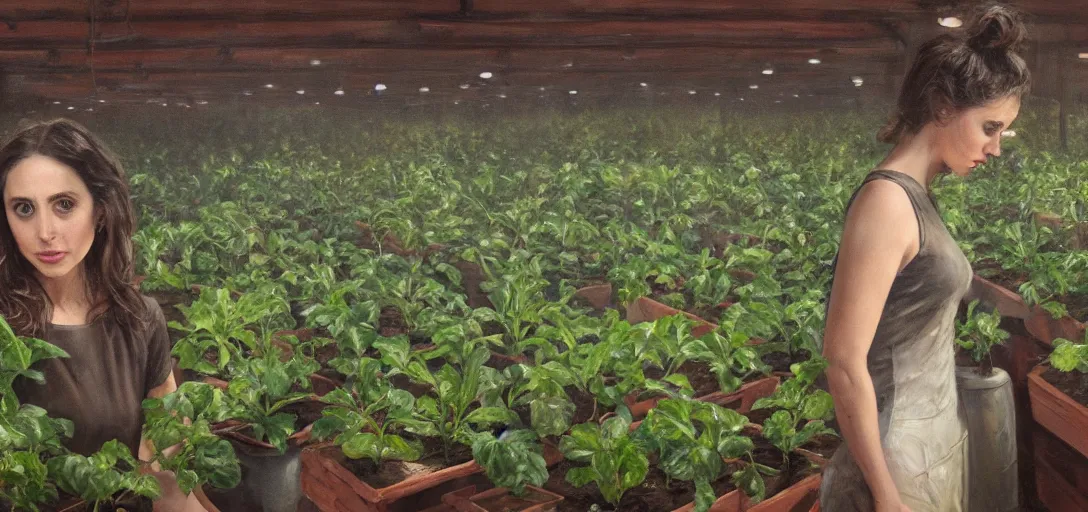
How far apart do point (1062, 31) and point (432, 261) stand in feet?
5.18

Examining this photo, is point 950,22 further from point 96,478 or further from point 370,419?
point 96,478

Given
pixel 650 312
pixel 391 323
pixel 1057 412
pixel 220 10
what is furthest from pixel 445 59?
pixel 1057 412

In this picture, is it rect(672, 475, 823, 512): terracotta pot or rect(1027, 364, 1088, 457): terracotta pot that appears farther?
rect(1027, 364, 1088, 457): terracotta pot

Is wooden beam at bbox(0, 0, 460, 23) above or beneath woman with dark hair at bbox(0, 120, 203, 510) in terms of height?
above

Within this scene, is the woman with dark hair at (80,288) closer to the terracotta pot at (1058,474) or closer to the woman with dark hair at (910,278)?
the woman with dark hair at (910,278)

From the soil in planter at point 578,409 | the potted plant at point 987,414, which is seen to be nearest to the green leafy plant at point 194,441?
the soil in planter at point 578,409

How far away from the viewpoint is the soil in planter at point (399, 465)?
1.73 m

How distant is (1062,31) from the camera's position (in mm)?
2162

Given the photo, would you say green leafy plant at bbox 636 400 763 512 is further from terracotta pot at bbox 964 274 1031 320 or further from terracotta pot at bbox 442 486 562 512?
terracotta pot at bbox 964 274 1031 320

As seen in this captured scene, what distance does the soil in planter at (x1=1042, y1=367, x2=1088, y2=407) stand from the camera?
228 centimetres

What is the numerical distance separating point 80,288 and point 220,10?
61 cm

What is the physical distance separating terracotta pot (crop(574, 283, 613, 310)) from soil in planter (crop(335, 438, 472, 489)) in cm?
57

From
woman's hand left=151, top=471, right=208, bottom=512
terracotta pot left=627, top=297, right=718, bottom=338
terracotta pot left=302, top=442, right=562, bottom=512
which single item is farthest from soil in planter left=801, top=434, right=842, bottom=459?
woman's hand left=151, top=471, right=208, bottom=512

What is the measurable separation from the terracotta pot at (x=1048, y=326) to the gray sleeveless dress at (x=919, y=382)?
0.57 m
